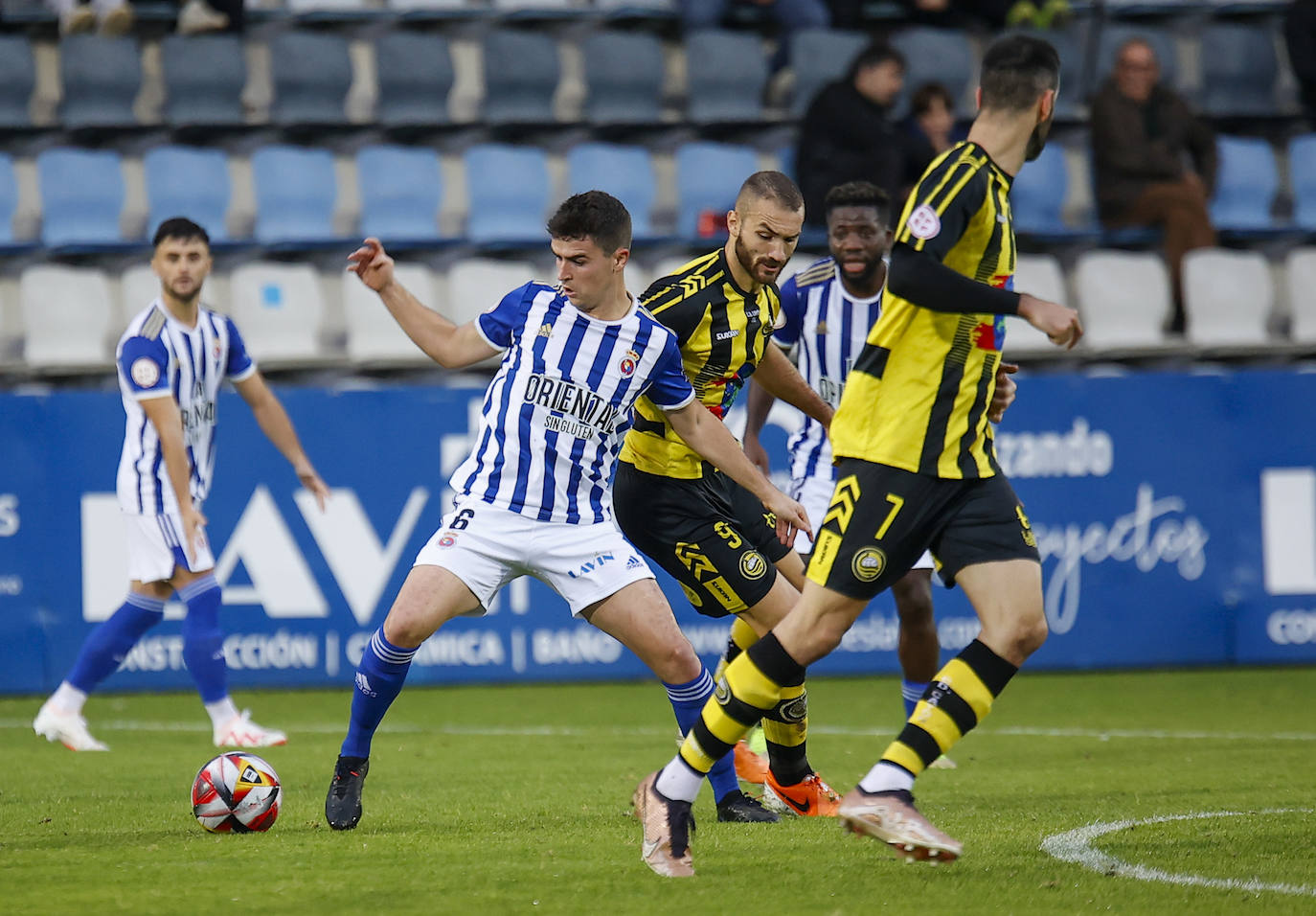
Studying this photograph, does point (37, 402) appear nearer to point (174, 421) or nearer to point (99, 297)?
point (99, 297)

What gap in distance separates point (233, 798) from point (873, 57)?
8640 millimetres

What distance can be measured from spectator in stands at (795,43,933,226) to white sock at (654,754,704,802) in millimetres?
7976

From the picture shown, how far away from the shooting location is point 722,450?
210 inches

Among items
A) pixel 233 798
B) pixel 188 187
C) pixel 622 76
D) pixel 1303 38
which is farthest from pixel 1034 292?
pixel 233 798

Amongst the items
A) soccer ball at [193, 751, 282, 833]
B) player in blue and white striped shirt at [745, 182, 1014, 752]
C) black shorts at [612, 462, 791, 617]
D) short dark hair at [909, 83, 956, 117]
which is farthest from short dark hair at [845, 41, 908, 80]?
soccer ball at [193, 751, 282, 833]

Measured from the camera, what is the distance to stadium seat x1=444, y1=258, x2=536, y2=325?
11773 mm

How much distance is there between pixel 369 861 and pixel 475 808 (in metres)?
1.16

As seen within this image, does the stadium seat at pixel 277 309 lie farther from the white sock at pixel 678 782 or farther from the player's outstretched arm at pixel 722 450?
the white sock at pixel 678 782

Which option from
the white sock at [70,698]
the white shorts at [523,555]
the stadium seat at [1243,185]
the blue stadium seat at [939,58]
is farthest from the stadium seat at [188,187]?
the stadium seat at [1243,185]

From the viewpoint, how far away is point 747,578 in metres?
5.71

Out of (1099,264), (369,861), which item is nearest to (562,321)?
(369,861)

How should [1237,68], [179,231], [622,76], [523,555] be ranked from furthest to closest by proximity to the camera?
[1237,68], [622,76], [179,231], [523,555]

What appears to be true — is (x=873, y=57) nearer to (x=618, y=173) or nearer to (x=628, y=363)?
(x=618, y=173)

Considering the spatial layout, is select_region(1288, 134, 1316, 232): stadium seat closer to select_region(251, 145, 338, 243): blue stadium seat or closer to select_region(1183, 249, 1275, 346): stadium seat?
select_region(1183, 249, 1275, 346): stadium seat
